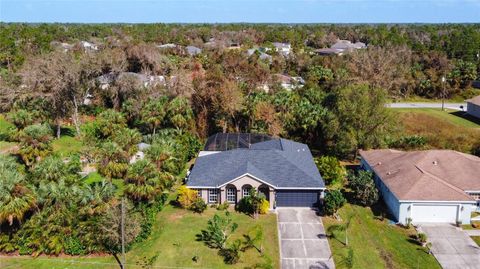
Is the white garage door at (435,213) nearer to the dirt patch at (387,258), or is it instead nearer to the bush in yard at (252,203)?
the dirt patch at (387,258)

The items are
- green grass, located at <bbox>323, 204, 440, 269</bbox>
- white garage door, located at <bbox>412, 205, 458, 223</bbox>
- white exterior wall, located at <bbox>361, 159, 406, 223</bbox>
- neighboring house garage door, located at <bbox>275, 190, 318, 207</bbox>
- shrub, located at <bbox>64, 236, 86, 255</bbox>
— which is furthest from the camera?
neighboring house garage door, located at <bbox>275, 190, 318, 207</bbox>

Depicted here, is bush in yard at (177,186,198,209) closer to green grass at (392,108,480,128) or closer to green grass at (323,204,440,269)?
green grass at (323,204,440,269)

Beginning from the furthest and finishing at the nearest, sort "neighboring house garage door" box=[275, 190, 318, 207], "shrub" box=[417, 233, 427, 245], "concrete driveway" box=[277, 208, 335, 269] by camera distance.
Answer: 1. "neighboring house garage door" box=[275, 190, 318, 207]
2. "shrub" box=[417, 233, 427, 245]
3. "concrete driveway" box=[277, 208, 335, 269]

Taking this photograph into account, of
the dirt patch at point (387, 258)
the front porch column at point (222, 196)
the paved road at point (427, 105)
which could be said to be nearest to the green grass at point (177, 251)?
the front porch column at point (222, 196)

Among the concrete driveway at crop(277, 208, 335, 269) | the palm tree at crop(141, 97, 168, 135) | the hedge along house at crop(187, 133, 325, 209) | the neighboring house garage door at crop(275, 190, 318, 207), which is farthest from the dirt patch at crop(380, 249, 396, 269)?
the palm tree at crop(141, 97, 168, 135)

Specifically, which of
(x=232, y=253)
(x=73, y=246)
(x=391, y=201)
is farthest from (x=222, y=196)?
(x=391, y=201)

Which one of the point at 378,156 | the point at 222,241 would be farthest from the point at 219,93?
the point at 222,241
